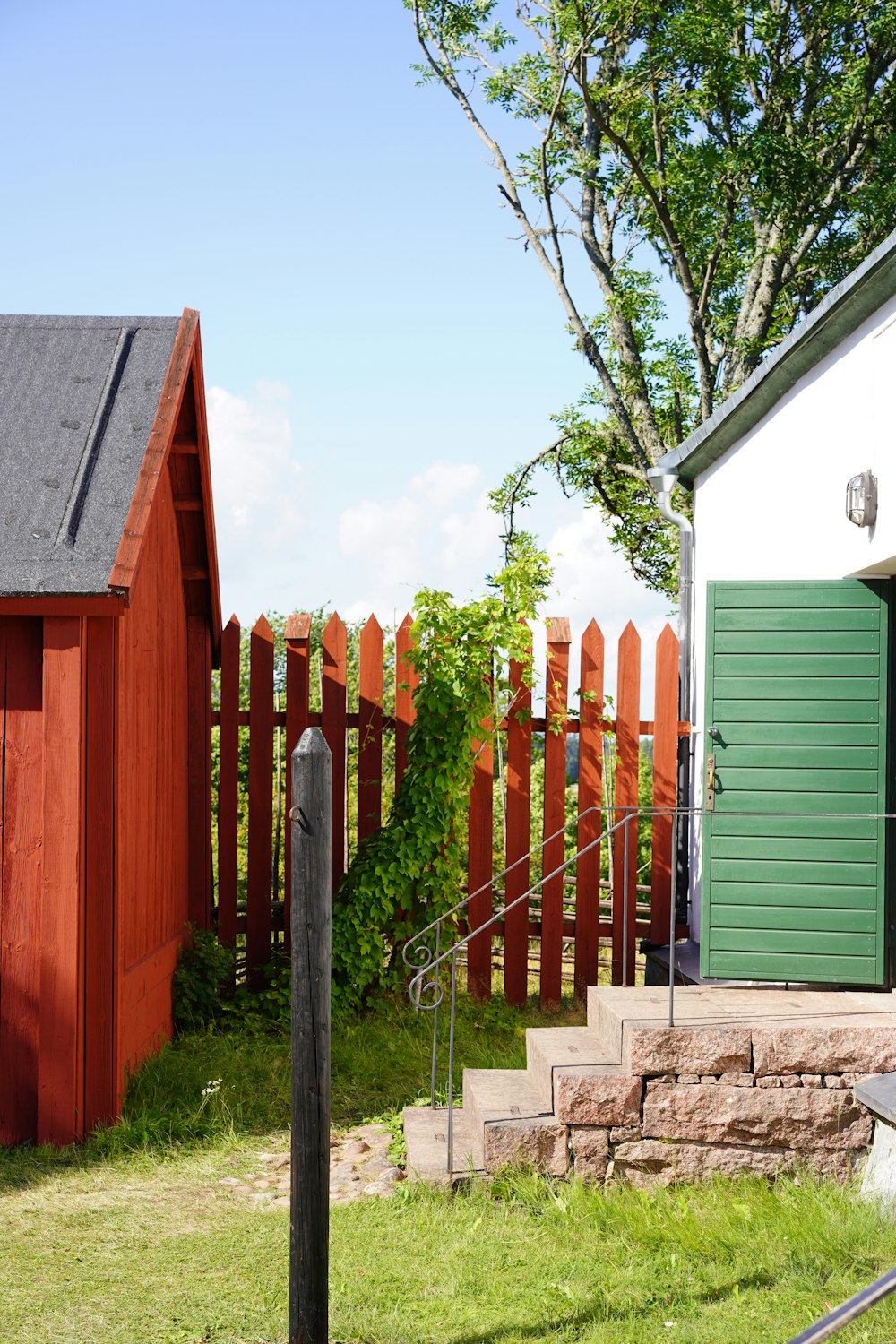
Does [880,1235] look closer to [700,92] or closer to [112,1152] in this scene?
[112,1152]

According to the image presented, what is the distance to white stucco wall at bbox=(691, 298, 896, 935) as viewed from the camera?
5.42m

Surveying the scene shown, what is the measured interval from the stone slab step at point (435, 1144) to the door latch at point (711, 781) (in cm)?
201

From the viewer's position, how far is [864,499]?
5488 millimetres

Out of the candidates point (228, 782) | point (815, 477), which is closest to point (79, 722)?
point (228, 782)

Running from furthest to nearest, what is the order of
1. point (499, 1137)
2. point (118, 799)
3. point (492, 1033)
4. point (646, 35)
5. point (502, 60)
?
point (502, 60), point (646, 35), point (492, 1033), point (118, 799), point (499, 1137)

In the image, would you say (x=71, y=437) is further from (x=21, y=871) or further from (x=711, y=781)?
(x=711, y=781)

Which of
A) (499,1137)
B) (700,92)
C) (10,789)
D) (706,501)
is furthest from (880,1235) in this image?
(700,92)

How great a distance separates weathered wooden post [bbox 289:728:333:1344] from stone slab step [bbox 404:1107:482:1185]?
1269 millimetres

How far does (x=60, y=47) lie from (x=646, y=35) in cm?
914

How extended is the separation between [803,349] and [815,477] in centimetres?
67

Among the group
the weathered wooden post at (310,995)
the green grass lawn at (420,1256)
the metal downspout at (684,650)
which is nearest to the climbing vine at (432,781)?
the metal downspout at (684,650)

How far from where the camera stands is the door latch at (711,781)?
6.05 meters

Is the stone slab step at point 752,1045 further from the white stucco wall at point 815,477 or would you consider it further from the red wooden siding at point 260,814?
the red wooden siding at point 260,814

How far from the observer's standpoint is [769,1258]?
4020 millimetres
